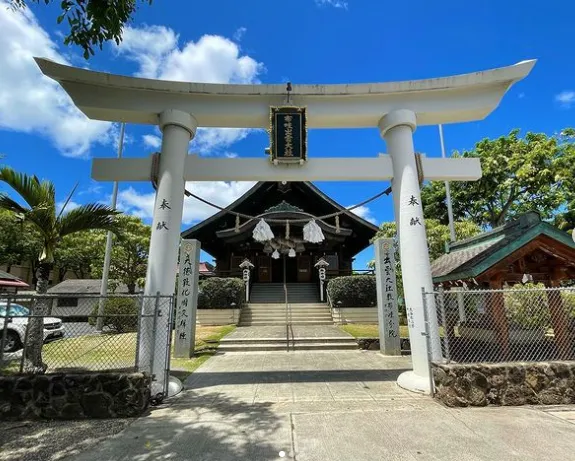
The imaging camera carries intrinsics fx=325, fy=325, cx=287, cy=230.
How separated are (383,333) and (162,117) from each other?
25.8 ft

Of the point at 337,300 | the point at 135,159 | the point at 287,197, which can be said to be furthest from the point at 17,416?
the point at 287,197

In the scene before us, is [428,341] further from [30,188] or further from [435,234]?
[435,234]

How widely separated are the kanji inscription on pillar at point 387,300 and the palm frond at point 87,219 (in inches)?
280

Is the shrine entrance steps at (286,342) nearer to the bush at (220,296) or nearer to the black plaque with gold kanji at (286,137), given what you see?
the bush at (220,296)

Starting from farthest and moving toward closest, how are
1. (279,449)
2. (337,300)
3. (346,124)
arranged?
1. (337,300)
2. (346,124)
3. (279,449)

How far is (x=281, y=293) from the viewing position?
18.2 meters

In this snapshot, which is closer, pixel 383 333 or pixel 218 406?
pixel 218 406

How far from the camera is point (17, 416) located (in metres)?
4.62

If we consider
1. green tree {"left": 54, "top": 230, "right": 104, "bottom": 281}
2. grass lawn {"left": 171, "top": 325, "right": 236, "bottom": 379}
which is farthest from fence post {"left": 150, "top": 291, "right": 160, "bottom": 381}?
green tree {"left": 54, "top": 230, "right": 104, "bottom": 281}

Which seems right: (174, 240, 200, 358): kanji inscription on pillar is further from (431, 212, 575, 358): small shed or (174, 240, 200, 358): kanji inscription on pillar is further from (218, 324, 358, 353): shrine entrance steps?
(431, 212, 575, 358): small shed

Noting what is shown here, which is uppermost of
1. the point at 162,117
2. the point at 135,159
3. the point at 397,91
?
the point at 397,91

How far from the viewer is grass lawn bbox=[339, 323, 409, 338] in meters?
11.5

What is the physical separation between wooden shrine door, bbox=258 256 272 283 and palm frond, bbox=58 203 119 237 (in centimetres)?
1333

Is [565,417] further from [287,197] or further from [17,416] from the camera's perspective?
[287,197]
